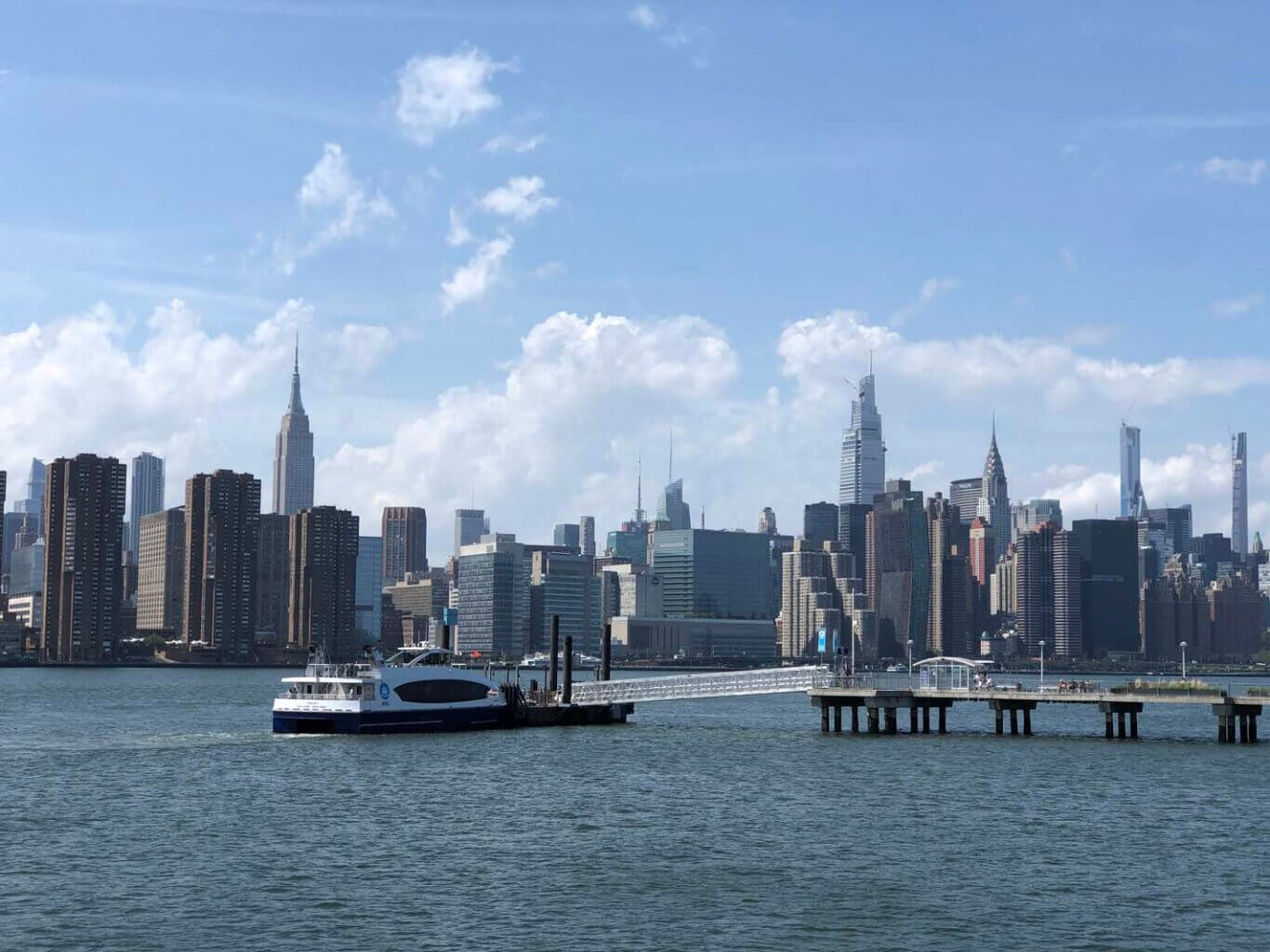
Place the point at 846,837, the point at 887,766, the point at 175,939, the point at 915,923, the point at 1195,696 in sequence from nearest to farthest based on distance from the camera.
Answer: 1. the point at 175,939
2. the point at 915,923
3. the point at 846,837
4. the point at 887,766
5. the point at 1195,696

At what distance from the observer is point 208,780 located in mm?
80562

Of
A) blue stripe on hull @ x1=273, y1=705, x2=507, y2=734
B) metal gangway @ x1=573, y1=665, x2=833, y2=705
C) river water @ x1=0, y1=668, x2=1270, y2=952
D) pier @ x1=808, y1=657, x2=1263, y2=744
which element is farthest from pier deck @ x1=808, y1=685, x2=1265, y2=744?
blue stripe on hull @ x1=273, y1=705, x2=507, y2=734

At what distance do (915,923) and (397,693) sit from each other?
61836 mm

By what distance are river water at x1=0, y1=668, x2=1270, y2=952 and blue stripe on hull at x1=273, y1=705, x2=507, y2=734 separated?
148 centimetres

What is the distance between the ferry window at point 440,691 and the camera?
10688 cm

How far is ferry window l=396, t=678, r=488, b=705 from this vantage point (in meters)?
107

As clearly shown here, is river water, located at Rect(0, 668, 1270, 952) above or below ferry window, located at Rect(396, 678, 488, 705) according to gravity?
below

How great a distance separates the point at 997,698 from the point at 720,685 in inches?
784

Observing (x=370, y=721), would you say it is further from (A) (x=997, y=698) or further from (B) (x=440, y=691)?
(A) (x=997, y=698)

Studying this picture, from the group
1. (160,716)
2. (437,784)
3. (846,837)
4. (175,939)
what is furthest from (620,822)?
(160,716)

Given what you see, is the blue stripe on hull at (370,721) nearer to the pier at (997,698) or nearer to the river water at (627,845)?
the river water at (627,845)

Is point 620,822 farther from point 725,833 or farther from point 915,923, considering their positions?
point 915,923

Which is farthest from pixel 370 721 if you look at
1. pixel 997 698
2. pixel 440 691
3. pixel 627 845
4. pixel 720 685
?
pixel 627 845

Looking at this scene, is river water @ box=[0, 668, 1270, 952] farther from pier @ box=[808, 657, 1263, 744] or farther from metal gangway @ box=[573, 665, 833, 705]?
metal gangway @ box=[573, 665, 833, 705]
